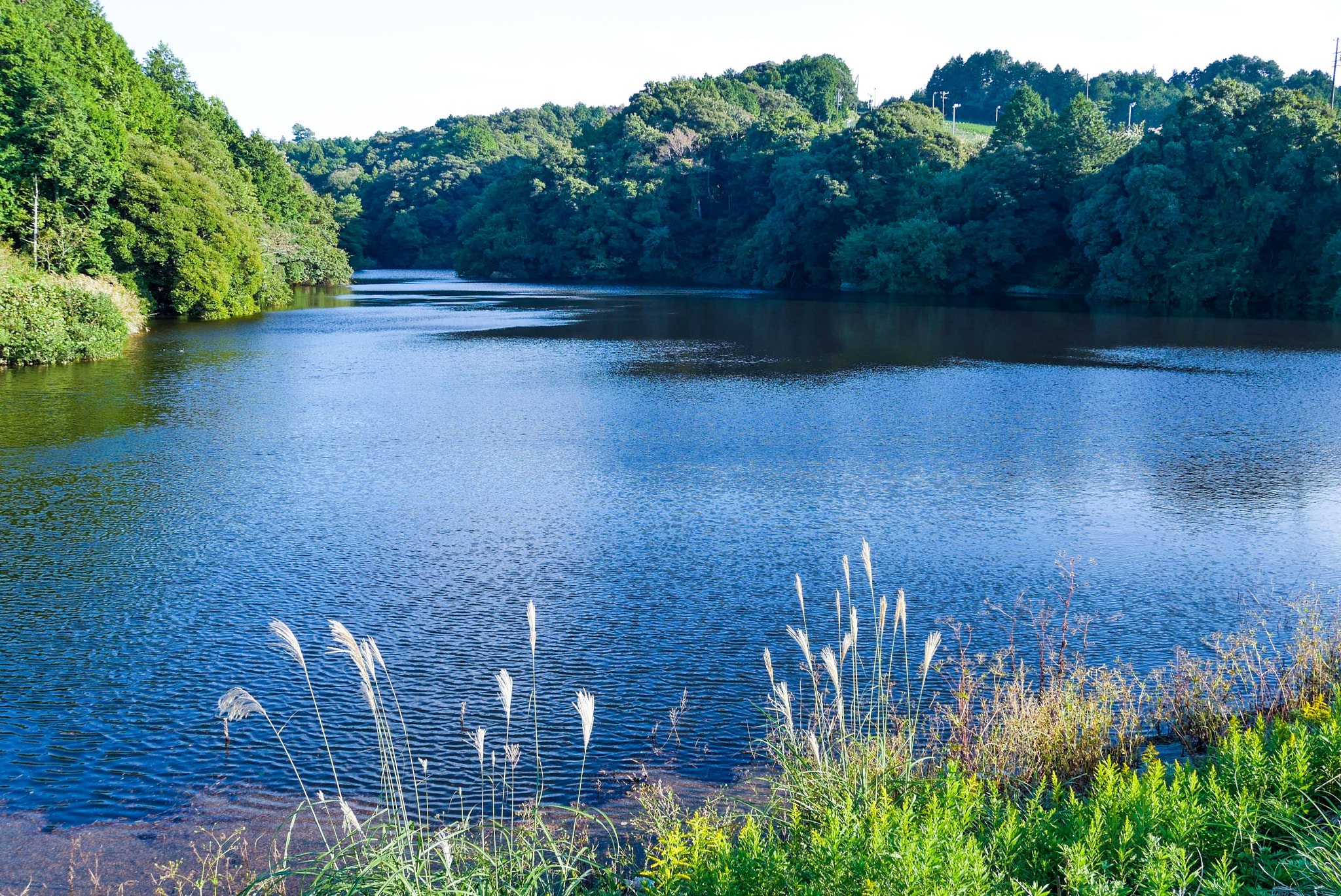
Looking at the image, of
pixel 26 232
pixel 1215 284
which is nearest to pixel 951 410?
pixel 26 232

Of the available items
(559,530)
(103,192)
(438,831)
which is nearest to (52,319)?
(103,192)

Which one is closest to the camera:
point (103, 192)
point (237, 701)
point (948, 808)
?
point (237, 701)

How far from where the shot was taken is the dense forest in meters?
35.2

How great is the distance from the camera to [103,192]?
128 feet

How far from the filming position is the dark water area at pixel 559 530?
26.0 feet

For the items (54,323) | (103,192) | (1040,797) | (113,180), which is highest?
(113,180)

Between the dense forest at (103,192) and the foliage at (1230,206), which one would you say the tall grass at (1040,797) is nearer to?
the dense forest at (103,192)

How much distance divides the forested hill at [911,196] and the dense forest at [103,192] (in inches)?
1390

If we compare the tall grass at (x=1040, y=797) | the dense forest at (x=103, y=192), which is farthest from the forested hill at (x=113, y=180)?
the tall grass at (x=1040, y=797)

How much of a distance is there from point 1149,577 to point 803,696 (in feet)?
15.6

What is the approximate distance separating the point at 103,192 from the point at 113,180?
1.94 ft

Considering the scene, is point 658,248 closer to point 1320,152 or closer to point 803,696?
point 1320,152

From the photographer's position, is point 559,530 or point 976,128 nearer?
point 559,530

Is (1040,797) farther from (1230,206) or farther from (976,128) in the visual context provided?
(976,128)
